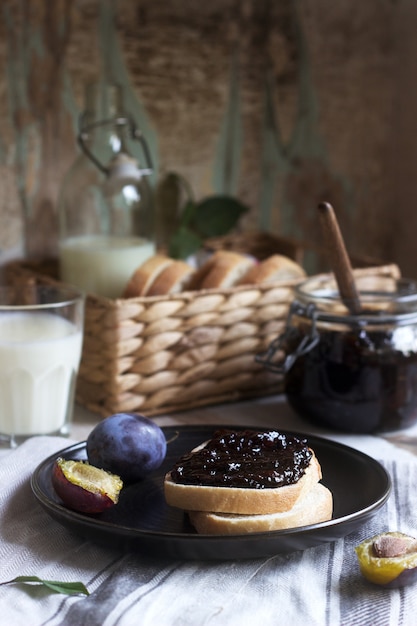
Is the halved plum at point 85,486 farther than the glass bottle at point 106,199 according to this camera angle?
No

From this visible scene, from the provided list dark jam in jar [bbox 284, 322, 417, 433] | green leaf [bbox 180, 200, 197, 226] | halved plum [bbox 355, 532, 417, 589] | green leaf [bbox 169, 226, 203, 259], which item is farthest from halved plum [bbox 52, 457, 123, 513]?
green leaf [bbox 180, 200, 197, 226]

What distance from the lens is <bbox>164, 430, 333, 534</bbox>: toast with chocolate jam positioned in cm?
77

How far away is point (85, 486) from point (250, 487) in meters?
0.16

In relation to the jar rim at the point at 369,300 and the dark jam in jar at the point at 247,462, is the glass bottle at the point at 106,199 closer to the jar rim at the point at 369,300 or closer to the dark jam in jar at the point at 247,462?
the jar rim at the point at 369,300

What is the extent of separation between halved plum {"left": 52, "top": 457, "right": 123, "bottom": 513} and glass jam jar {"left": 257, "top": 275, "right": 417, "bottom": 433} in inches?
14.9

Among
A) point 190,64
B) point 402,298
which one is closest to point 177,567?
point 402,298

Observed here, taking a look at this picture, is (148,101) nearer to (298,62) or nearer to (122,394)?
(298,62)

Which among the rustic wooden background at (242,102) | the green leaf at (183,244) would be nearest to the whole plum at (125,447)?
the green leaf at (183,244)

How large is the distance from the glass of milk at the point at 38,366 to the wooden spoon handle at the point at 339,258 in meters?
0.33

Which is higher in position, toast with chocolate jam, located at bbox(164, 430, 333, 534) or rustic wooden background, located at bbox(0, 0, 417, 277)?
rustic wooden background, located at bbox(0, 0, 417, 277)

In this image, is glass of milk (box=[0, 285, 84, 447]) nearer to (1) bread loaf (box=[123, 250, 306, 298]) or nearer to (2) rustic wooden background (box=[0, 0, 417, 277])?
(1) bread loaf (box=[123, 250, 306, 298])

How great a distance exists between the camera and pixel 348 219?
1.70 meters

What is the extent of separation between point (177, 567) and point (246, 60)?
1.18m

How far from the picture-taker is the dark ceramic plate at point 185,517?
0.74 metres
